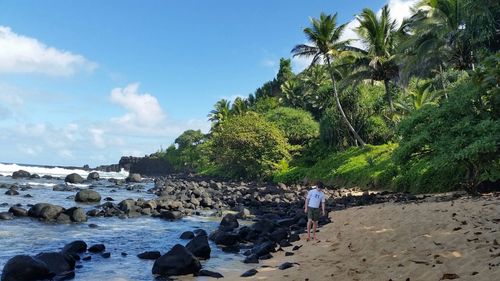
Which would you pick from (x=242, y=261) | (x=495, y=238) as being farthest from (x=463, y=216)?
(x=242, y=261)

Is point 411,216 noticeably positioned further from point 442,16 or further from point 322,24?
point 322,24

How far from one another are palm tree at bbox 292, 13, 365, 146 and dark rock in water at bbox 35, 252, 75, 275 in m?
28.1

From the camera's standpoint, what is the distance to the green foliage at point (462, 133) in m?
13.7

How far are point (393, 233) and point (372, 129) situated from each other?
28109mm

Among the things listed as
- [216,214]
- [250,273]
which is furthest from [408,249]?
[216,214]

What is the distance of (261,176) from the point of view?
1719 inches

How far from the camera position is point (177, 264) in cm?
978

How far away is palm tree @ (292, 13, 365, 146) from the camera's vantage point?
35.0m

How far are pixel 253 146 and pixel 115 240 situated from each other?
95.5ft

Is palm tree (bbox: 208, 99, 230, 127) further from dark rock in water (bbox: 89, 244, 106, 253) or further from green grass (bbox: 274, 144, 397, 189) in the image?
dark rock in water (bbox: 89, 244, 106, 253)

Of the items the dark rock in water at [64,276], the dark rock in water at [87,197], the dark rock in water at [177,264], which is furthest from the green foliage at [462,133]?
the dark rock in water at [87,197]

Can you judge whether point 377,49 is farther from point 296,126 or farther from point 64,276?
point 64,276

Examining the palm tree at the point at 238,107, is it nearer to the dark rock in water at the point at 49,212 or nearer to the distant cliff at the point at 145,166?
the distant cliff at the point at 145,166

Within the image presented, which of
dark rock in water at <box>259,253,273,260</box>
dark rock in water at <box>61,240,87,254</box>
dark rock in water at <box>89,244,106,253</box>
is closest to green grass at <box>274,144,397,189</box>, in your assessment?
dark rock in water at <box>259,253,273,260</box>
